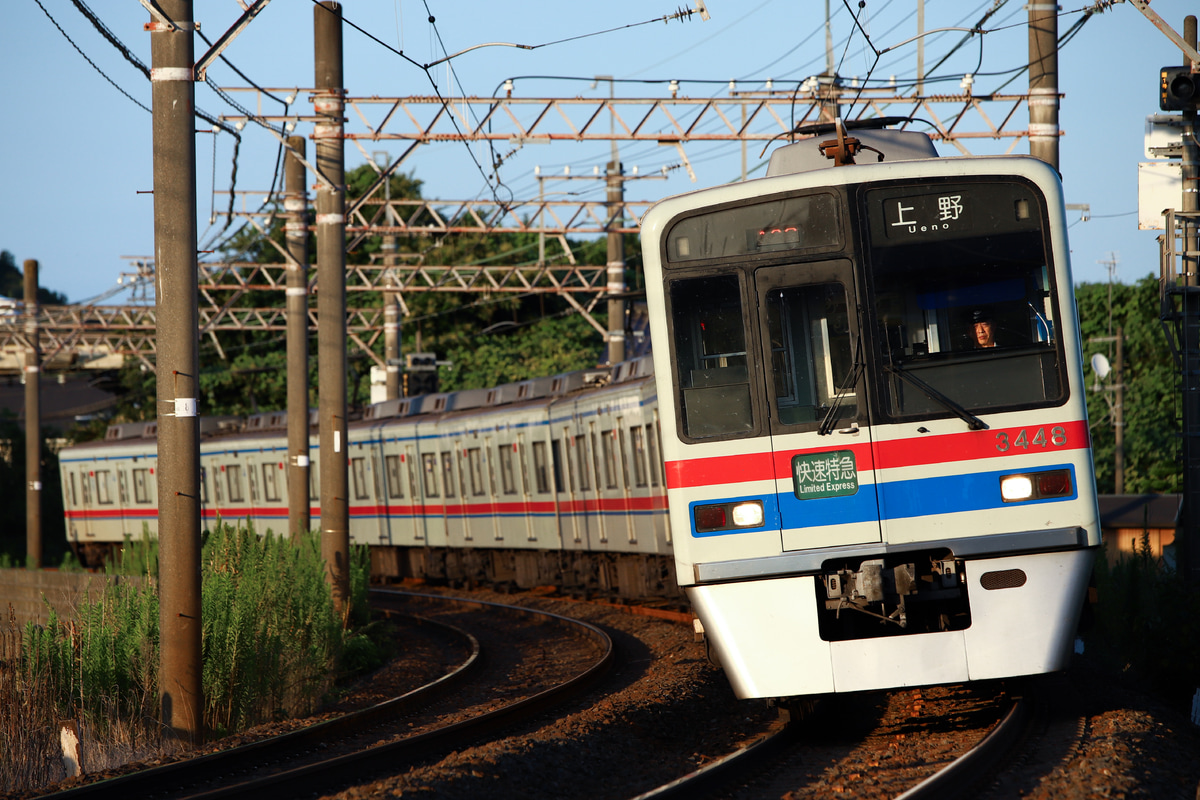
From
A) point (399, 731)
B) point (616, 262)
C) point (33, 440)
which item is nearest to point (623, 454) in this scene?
point (399, 731)

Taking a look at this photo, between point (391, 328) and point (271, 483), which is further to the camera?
point (391, 328)

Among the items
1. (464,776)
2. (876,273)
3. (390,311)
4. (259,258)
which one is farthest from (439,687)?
(259,258)

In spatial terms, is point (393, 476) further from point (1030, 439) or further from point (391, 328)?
point (1030, 439)

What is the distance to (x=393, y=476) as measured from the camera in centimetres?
2525

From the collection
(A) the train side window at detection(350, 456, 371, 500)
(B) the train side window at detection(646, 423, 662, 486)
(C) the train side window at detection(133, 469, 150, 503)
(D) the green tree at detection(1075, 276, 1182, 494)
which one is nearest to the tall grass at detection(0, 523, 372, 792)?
(B) the train side window at detection(646, 423, 662, 486)

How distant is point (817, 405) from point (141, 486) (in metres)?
26.9

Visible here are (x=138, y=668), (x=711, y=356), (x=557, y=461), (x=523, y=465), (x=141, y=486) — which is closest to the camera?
(x=711, y=356)

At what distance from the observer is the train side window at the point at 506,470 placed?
21328mm

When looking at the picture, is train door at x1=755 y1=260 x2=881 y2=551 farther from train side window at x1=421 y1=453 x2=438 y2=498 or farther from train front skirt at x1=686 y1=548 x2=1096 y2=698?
train side window at x1=421 y1=453 x2=438 y2=498

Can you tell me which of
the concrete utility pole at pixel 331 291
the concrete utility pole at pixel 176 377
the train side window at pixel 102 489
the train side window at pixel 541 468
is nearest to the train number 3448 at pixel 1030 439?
the concrete utility pole at pixel 176 377

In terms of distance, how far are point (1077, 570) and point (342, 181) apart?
10.6m

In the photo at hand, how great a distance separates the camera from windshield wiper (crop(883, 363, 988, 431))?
23.6ft

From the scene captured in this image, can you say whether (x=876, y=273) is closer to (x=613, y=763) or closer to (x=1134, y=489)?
(x=613, y=763)

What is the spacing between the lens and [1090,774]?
20.6 ft
